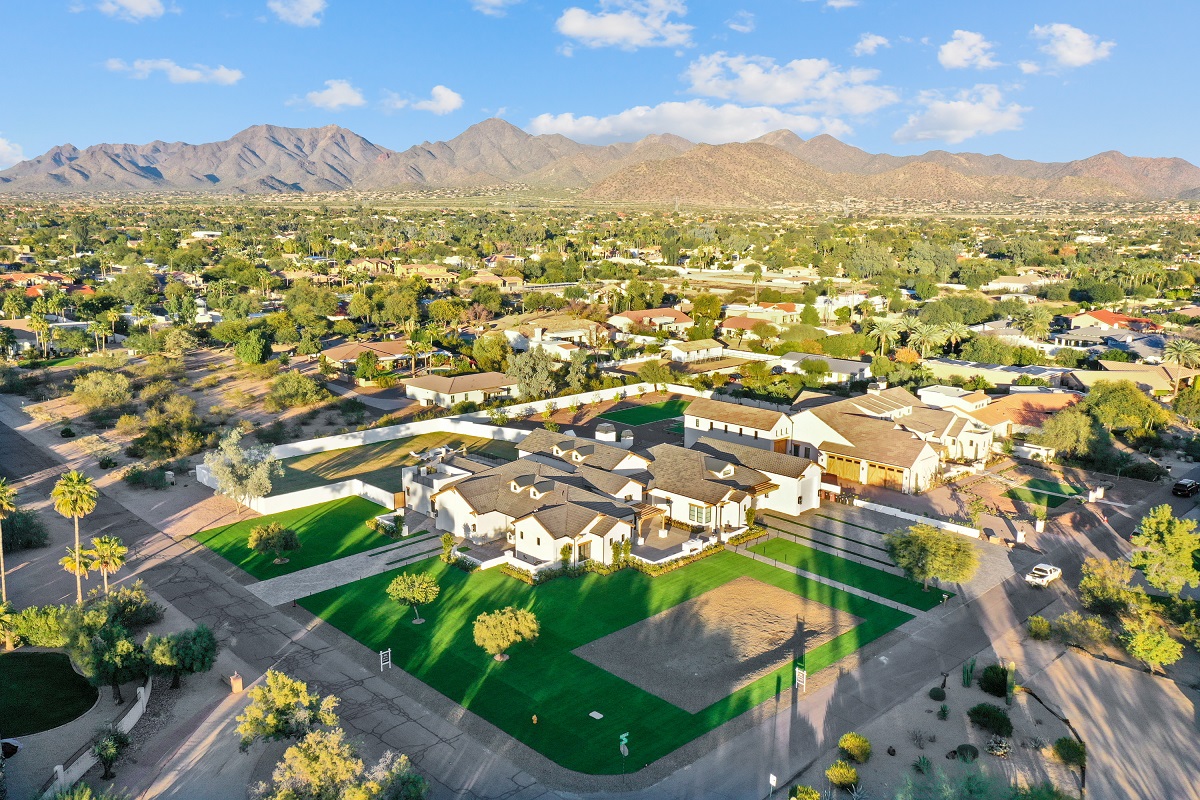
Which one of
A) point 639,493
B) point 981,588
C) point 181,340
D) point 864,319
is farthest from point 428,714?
point 864,319

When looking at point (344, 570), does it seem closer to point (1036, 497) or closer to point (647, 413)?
point (647, 413)

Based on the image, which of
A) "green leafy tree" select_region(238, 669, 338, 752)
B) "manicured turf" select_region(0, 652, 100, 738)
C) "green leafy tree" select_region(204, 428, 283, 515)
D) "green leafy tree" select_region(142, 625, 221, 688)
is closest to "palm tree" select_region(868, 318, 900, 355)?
"green leafy tree" select_region(204, 428, 283, 515)

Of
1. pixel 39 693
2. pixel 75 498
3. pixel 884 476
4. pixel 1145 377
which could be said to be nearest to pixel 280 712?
pixel 39 693

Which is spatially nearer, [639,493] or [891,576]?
[891,576]

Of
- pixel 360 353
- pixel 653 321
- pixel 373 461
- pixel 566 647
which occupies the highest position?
pixel 360 353

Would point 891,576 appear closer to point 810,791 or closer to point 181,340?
point 810,791

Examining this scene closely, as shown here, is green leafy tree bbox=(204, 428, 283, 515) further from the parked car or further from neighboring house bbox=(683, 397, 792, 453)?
the parked car

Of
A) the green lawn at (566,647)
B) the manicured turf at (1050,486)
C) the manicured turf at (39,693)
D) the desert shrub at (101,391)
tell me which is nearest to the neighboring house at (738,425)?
the green lawn at (566,647)
